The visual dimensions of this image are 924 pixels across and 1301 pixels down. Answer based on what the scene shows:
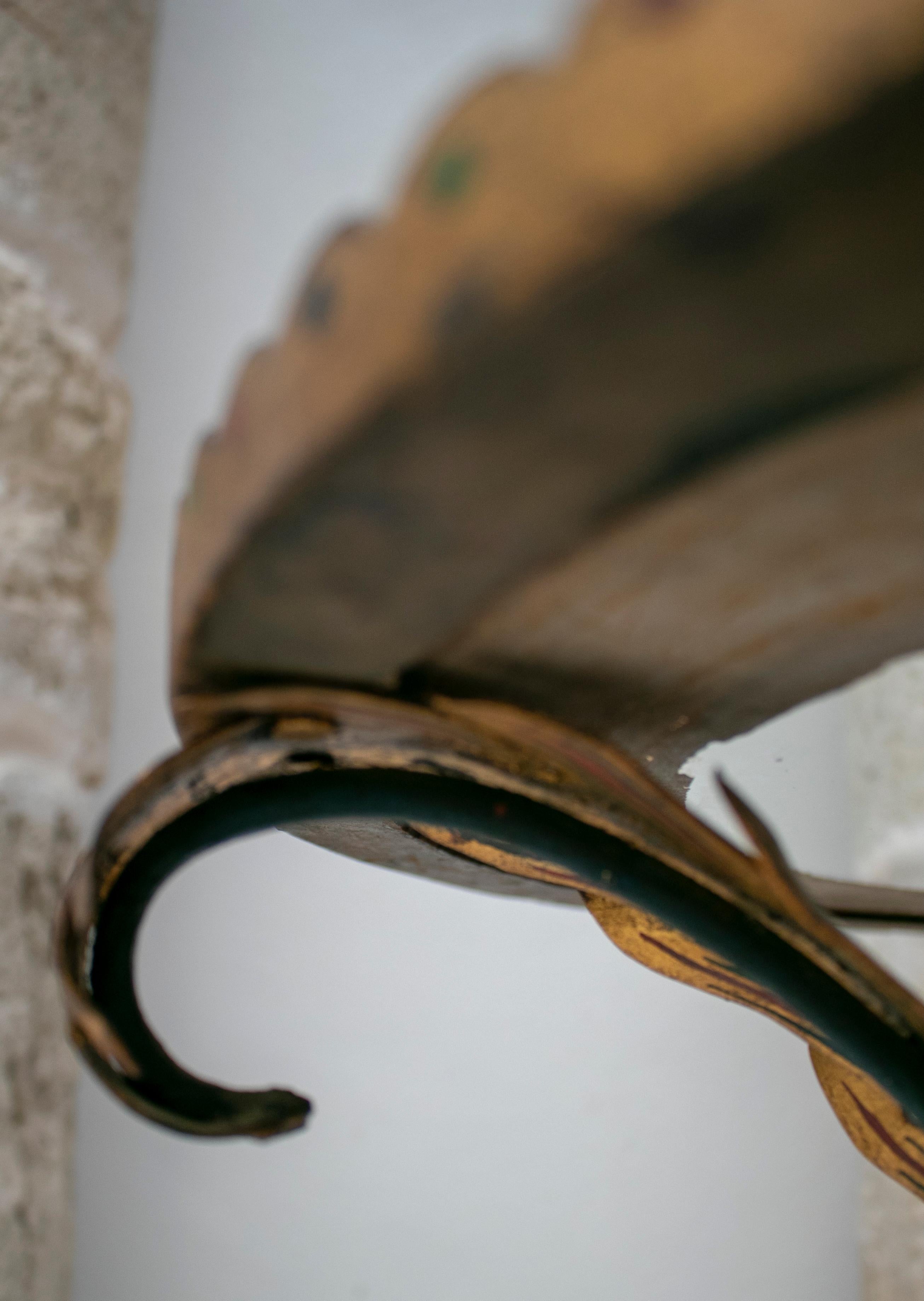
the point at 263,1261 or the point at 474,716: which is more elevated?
the point at 474,716

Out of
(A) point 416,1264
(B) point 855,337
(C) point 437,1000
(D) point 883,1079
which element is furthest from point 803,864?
(B) point 855,337

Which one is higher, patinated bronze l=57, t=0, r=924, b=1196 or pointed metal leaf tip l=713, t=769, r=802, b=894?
patinated bronze l=57, t=0, r=924, b=1196

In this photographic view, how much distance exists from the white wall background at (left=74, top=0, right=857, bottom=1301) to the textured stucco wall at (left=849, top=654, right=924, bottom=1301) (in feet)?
0.10

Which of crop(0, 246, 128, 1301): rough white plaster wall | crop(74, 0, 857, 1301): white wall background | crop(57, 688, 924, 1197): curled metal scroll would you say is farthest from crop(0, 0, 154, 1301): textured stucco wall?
crop(57, 688, 924, 1197): curled metal scroll

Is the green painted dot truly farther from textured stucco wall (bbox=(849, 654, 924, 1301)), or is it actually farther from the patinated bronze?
textured stucco wall (bbox=(849, 654, 924, 1301))

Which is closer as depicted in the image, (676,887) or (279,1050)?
(676,887)

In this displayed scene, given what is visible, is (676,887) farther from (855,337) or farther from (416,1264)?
(416,1264)

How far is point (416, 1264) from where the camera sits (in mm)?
753

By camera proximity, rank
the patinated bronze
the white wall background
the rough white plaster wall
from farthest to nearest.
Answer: the white wall background → the rough white plaster wall → the patinated bronze

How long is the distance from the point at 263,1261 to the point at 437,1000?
0.83 feet

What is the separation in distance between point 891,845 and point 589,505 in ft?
2.30

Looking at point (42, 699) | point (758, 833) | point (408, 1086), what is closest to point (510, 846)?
point (758, 833)

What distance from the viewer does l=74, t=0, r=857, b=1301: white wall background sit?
0.75 m

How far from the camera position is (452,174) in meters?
0.08
